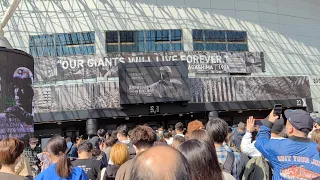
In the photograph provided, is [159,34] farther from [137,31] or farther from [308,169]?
[308,169]

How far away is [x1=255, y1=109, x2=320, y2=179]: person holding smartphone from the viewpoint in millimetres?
3385

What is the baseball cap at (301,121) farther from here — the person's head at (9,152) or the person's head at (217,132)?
the person's head at (9,152)

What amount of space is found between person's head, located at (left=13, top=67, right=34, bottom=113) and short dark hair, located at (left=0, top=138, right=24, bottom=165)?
247 inches

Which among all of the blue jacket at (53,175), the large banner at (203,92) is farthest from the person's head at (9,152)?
the large banner at (203,92)

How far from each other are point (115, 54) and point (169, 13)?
5.68m

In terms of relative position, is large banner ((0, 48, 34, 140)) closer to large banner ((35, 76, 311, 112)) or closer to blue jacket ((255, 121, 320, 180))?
blue jacket ((255, 121, 320, 180))

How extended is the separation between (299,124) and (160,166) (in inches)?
94.6

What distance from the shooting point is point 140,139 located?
3973 millimetres

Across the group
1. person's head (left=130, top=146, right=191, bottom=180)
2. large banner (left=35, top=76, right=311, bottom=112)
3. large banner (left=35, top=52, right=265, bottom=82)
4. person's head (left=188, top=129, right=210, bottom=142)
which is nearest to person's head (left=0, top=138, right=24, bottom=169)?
person's head (left=188, top=129, right=210, bottom=142)

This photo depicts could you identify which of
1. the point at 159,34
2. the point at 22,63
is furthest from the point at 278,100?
the point at 22,63

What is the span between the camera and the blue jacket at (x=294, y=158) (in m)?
3.38

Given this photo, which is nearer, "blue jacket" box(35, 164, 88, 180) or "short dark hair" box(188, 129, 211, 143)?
"short dark hair" box(188, 129, 211, 143)

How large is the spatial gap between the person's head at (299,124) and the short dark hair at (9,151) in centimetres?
289

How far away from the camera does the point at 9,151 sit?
138 inches
